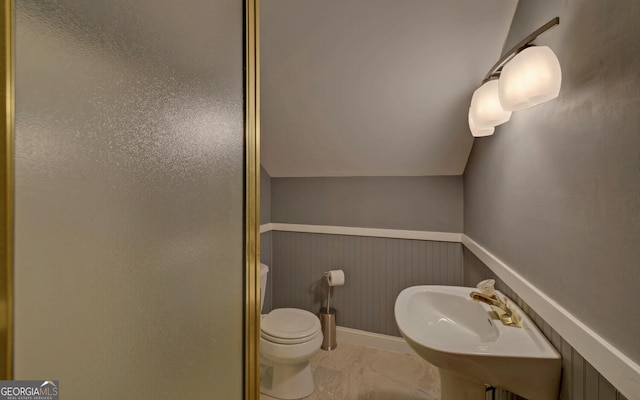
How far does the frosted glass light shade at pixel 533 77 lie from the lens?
2.54 feet

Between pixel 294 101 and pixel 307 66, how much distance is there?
276 mm

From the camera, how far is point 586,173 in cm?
71

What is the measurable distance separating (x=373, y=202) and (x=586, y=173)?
1533 millimetres

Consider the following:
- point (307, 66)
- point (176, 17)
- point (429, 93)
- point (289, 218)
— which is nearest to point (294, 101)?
point (307, 66)

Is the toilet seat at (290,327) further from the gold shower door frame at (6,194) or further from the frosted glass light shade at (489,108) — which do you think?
the frosted glass light shade at (489,108)

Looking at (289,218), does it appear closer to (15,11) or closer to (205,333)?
(205,333)

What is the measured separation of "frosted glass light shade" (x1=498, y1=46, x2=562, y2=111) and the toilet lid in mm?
1576

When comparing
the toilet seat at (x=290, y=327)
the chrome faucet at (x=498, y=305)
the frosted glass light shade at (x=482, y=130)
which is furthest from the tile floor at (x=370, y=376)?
the frosted glass light shade at (x=482, y=130)

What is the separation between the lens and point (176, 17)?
1.85ft

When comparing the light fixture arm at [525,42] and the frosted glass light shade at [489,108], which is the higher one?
the light fixture arm at [525,42]

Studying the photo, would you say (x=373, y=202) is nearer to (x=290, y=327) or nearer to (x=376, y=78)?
(x=376, y=78)

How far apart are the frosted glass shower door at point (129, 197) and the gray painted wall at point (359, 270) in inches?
63.8

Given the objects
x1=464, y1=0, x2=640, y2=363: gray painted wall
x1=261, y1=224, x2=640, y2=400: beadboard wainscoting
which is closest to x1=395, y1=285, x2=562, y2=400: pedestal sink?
x1=464, y1=0, x2=640, y2=363: gray painted wall

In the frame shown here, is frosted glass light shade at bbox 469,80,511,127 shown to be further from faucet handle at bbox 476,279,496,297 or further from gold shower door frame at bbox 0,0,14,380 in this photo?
gold shower door frame at bbox 0,0,14,380
